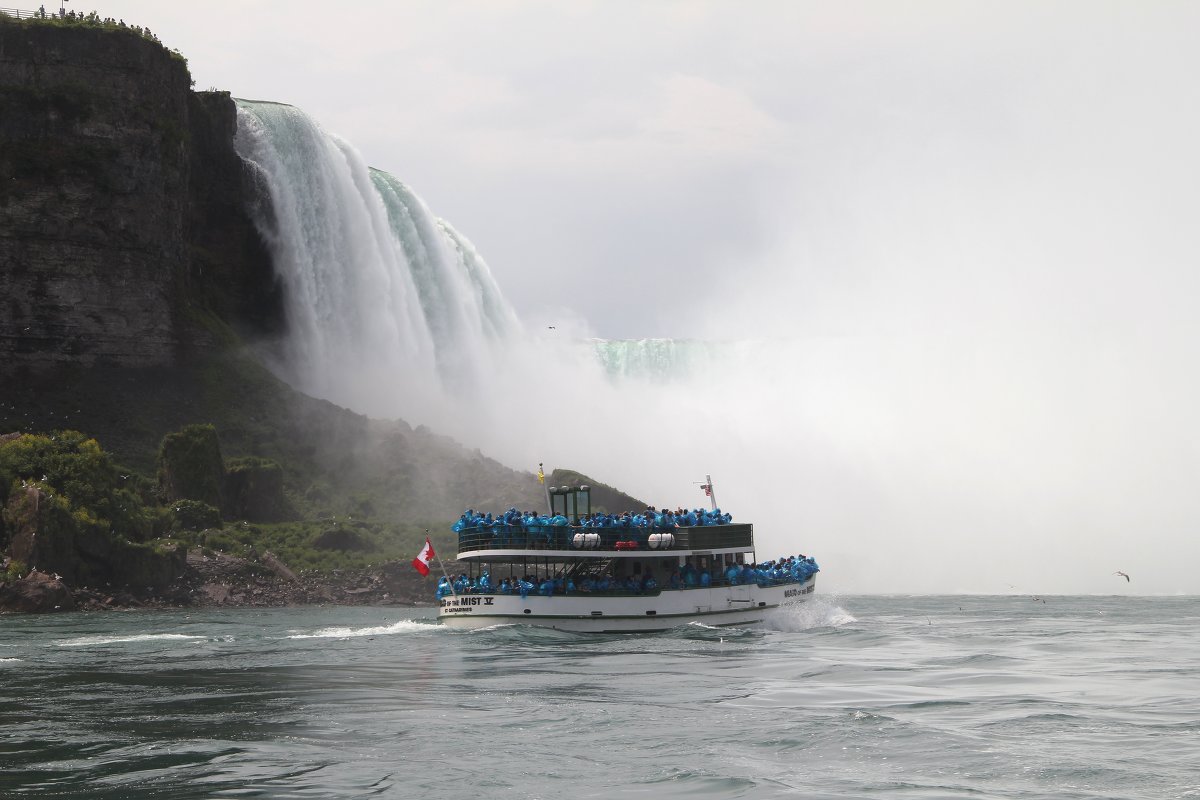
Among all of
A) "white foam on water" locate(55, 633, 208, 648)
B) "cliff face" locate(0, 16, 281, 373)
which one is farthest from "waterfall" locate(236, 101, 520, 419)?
"white foam on water" locate(55, 633, 208, 648)

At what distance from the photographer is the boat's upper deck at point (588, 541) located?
191 feet

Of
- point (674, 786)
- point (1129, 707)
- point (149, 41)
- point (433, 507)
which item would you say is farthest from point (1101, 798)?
point (149, 41)

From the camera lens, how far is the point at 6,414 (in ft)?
320

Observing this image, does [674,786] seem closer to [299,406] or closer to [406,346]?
[299,406]

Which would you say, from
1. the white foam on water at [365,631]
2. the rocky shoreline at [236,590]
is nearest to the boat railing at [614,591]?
the white foam on water at [365,631]

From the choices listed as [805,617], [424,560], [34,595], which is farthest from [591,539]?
[34,595]

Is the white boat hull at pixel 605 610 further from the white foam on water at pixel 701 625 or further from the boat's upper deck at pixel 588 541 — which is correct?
the boat's upper deck at pixel 588 541

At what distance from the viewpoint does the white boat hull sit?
193 feet

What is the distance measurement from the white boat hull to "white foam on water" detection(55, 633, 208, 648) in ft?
37.6

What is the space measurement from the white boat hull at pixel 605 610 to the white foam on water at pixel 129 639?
11.5m

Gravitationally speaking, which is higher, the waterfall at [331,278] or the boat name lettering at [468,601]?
the waterfall at [331,278]

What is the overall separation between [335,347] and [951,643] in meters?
81.0

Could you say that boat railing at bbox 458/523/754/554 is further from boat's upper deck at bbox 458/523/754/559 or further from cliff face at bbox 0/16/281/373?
cliff face at bbox 0/16/281/373

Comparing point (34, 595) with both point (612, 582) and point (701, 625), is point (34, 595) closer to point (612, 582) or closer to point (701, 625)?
point (612, 582)
